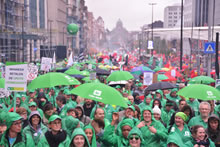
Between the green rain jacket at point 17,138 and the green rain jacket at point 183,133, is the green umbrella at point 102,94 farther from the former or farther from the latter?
the green rain jacket at point 17,138

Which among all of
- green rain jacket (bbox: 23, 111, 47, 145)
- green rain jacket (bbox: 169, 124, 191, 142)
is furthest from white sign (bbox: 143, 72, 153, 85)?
green rain jacket (bbox: 23, 111, 47, 145)

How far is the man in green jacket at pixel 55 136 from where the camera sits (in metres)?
5.65

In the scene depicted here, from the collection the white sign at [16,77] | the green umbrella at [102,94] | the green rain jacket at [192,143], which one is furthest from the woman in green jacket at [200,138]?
the white sign at [16,77]

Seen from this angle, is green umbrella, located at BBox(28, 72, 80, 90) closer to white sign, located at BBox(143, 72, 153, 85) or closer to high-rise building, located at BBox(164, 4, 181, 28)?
white sign, located at BBox(143, 72, 153, 85)

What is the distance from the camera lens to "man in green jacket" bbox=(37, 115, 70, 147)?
565 cm

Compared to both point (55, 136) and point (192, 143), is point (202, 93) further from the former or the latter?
point (55, 136)

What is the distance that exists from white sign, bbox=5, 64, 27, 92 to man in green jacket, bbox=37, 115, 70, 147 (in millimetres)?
2126

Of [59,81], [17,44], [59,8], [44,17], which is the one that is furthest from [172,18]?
[59,81]

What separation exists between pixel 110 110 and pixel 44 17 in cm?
5250

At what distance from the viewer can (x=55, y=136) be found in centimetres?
570

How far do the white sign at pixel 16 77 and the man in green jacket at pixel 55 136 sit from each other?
2126 millimetres

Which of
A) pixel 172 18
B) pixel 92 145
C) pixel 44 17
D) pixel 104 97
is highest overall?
pixel 172 18

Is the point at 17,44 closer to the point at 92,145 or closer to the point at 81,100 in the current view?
the point at 81,100

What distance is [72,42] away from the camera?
91062 mm
